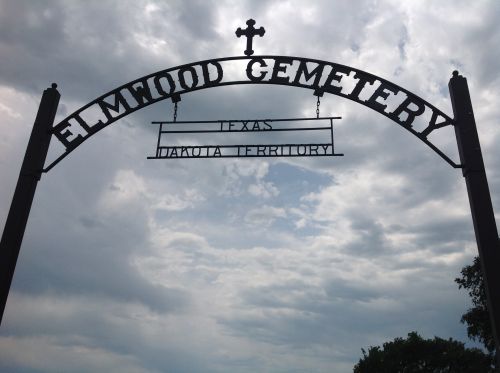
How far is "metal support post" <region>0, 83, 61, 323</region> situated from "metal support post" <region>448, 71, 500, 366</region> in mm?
7260

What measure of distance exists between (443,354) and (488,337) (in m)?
10.0

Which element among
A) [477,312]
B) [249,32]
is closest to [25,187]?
[249,32]

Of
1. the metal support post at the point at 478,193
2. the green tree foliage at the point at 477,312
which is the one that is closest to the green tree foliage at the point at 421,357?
the green tree foliage at the point at 477,312

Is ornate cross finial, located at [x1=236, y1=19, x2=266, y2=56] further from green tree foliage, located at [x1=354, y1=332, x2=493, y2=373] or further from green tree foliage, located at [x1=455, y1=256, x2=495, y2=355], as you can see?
green tree foliage, located at [x1=354, y1=332, x2=493, y2=373]

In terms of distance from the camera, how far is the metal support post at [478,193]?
6.21 meters

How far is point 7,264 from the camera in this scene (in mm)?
7277

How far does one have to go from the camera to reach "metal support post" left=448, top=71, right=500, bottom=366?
621cm

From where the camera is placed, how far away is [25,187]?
7867 millimetres

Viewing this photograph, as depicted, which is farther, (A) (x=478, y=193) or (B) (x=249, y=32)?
(B) (x=249, y=32)

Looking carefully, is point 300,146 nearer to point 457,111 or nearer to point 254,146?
point 254,146

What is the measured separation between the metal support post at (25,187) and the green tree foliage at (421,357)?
3468cm

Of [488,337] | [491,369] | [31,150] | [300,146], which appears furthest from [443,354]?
[31,150]

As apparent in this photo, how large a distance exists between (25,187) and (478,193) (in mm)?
7502

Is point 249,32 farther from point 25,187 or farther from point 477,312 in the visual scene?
point 477,312
